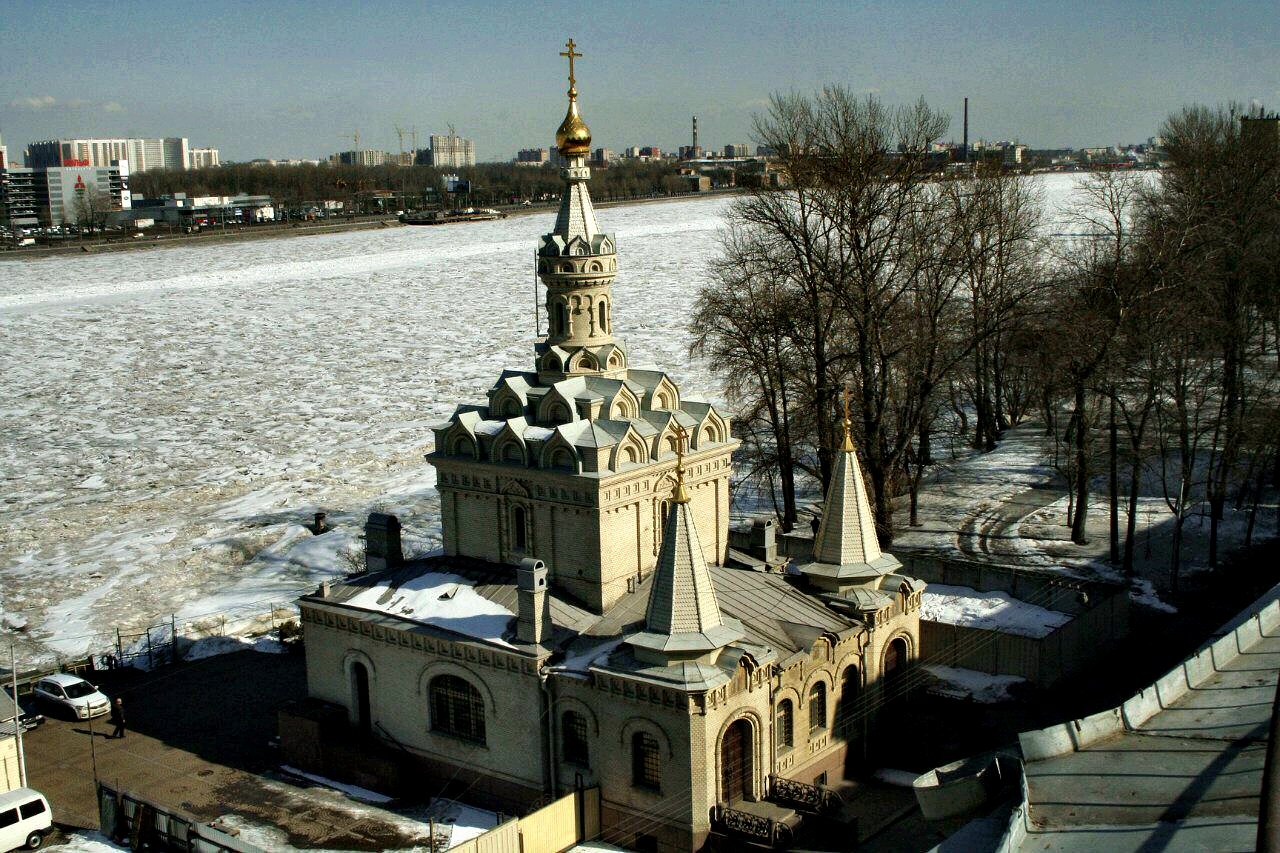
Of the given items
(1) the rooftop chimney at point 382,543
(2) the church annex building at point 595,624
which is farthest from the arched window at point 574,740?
(1) the rooftop chimney at point 382,543

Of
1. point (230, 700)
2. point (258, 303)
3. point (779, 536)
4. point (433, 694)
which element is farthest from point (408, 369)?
point (433, 694)

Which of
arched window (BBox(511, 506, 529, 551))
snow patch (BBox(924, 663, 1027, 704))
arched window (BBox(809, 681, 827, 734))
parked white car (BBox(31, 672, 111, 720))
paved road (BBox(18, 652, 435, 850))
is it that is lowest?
paved road (BBox(18, 652, 435, 850))

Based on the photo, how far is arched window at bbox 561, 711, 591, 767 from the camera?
18234 mm

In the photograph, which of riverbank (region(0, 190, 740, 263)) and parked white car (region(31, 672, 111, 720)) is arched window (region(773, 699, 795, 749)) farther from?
riverbank (region(0, 190, 740, 263))

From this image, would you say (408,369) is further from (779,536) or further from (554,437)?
(554,437)

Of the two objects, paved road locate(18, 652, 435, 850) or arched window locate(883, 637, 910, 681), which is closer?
paved road locate(18, 652, 435, 850)

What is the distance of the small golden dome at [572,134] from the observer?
21.0 meters

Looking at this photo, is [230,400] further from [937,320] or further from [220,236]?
[220,236]

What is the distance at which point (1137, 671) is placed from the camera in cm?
2322

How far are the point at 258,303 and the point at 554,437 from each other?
54.9 meters

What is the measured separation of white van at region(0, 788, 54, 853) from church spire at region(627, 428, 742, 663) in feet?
29.9

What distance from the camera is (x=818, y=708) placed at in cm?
1953

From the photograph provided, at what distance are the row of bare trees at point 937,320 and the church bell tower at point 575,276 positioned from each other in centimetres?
989

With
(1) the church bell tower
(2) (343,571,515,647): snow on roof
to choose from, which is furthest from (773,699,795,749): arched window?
(1) the church bell tower
